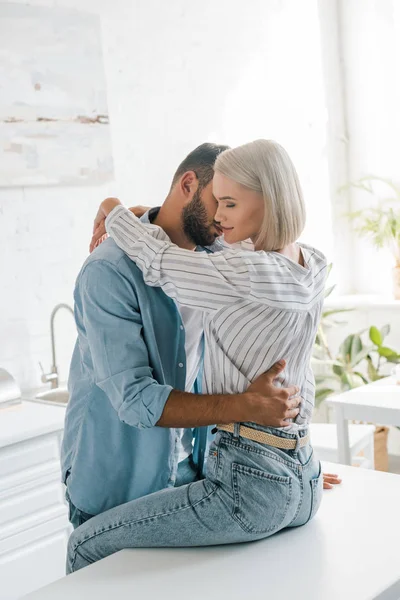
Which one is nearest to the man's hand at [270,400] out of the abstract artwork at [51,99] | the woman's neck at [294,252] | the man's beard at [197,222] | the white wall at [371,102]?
the woman's neck at [294,252]

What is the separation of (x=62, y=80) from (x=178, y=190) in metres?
1.60

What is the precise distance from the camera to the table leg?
2.94m

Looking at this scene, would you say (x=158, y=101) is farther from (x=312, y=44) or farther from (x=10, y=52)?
(x=312, y=44)

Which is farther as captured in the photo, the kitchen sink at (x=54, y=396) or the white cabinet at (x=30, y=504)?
the kitchen sink at (x=54, y=396)

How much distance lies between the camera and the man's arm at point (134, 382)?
4.92 ft

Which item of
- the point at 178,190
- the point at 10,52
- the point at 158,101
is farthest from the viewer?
the point at 158,101

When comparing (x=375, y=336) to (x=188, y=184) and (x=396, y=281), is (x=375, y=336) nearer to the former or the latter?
(x=396, y=281)

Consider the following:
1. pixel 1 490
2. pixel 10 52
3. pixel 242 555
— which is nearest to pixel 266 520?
pixel 242 555

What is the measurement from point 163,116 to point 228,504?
104 inches

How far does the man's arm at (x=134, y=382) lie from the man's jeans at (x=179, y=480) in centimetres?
34

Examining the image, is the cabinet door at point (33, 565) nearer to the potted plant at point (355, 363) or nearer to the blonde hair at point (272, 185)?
the blonde hair at point (272, 185)

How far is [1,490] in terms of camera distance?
97.3 inches

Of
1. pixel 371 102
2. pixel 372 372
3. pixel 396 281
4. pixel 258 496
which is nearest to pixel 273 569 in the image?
pixel 258 496

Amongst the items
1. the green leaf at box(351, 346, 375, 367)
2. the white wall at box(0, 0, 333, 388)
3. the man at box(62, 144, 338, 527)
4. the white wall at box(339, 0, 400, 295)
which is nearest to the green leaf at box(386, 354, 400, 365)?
the green leaf at box(351, 346, 375, 367)
